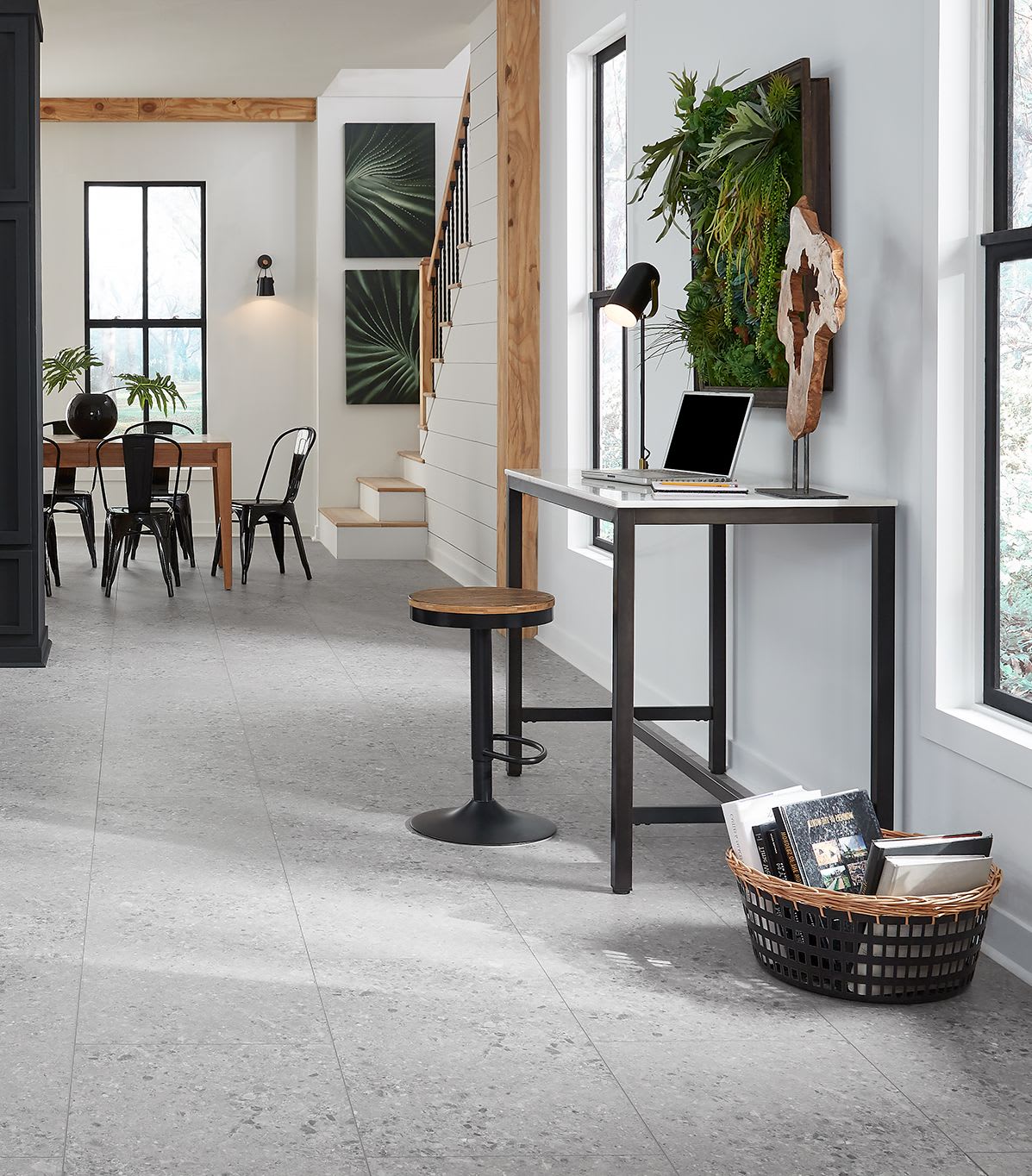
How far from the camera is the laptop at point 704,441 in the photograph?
12.5 ft

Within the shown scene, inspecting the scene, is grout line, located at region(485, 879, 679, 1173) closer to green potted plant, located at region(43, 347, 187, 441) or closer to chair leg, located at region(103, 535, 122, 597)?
chair leg, located at region(103, 535, 122, 597)

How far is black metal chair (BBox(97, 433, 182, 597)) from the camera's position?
819cm

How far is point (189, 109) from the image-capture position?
11.3 metres

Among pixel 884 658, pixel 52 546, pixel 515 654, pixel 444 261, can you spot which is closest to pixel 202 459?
pixel 52 546

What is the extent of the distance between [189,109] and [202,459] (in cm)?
364

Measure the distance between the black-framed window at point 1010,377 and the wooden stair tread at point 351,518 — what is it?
24.2 ft

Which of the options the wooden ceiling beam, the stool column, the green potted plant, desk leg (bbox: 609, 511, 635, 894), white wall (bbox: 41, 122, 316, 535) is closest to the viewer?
desk leg (bbox: 609, 511, 635, 894)

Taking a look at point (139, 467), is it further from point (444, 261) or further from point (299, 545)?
point (444, 261)

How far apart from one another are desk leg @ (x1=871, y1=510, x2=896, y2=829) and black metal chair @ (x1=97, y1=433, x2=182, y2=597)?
18.1ft

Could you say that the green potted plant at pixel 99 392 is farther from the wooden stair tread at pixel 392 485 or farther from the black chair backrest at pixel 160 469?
the wooden stair tread at pixel 392 485

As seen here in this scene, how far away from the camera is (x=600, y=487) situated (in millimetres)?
3797

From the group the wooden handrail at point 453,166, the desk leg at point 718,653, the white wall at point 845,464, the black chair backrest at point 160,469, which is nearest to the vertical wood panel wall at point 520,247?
the white wall at point 845,464

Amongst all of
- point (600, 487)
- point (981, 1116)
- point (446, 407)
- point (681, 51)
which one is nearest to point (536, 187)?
point (681, 51)

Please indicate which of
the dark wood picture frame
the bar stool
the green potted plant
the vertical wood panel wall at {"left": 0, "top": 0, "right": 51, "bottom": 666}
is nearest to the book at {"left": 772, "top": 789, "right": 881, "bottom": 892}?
the bar stool
